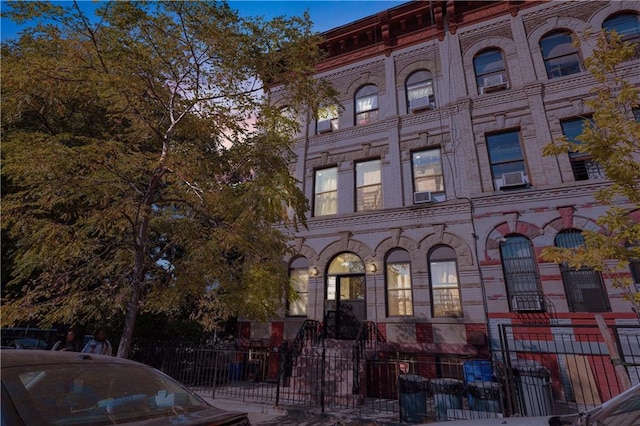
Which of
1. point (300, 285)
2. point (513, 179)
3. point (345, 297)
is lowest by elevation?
point (345, 297)

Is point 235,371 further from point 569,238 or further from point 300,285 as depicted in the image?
point 569,238

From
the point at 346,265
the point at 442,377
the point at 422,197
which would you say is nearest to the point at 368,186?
the point at 422,197

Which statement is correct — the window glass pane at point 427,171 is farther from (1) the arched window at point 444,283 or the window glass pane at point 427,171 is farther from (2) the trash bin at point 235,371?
(2) the trash bin at point 235,371

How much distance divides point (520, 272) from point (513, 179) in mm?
3092

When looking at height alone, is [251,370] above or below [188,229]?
→ below

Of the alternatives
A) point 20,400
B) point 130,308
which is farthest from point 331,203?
point 20,400

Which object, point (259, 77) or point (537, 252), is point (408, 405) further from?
point (259, 77)

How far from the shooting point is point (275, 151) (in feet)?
24.3

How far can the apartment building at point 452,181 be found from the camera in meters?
10.4

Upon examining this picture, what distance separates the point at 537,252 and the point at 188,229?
392 inches

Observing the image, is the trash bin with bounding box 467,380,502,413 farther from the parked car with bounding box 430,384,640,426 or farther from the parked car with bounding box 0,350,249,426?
the parked car with bounding box 0,350,249,426

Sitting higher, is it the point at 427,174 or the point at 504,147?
the point at 504,147

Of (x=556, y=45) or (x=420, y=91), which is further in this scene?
(x=420, y=91)

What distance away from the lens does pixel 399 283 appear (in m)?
11.9
